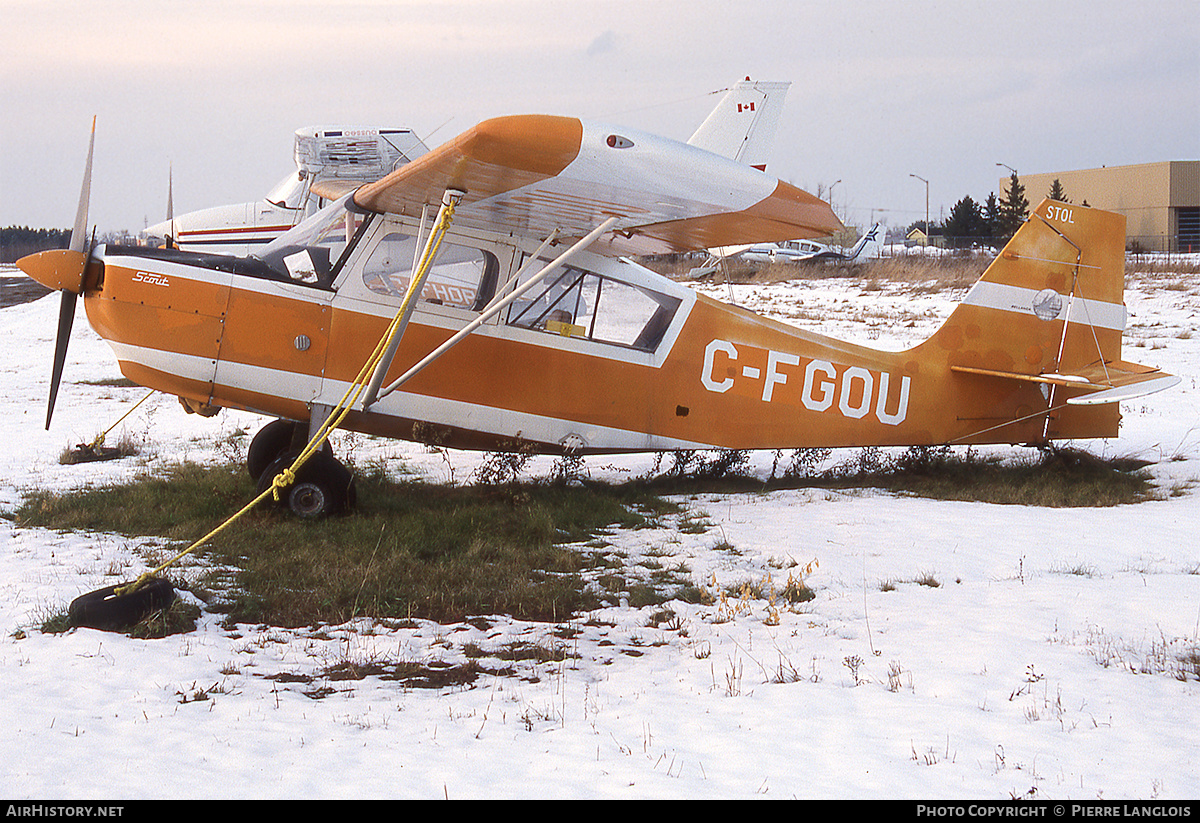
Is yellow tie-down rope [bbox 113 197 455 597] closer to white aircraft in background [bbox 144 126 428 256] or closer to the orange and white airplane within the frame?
the orange and white airplane

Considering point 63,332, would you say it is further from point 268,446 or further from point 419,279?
point 419,279

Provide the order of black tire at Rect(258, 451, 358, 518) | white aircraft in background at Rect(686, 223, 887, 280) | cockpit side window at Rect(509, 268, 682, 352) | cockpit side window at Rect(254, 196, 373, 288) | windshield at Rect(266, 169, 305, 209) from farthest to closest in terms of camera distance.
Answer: white aircraft in background at Rect(686, 223, 887, 280)
windshield at Rect(266, 169, 305, 209)
cockpit side window at Rect(509, 268, 682, 352)
cockpit side window at Rect(254, 196, 373, 288)
black tire at Rect(258, 451, 358, 518)

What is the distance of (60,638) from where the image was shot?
4430mm

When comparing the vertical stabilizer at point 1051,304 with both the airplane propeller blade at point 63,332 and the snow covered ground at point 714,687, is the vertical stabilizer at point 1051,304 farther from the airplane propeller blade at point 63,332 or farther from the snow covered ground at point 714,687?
the airplane propeller blade at point 63,332

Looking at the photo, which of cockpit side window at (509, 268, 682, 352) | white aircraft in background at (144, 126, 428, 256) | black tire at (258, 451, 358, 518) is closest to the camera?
black tire at (258, 451, 358, 518)

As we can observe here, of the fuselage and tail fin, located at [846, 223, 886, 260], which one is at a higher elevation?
tail fin, located at [846, 223, 886, 260]

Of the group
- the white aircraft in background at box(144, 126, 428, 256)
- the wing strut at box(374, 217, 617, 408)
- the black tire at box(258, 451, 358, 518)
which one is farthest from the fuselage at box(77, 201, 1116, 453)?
the white aircraft in background at box(144, 126, 428, 256)

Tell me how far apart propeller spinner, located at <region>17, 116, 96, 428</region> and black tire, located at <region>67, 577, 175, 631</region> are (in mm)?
2536

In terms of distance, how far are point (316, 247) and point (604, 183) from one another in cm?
272

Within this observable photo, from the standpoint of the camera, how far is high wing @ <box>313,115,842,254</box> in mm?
5316

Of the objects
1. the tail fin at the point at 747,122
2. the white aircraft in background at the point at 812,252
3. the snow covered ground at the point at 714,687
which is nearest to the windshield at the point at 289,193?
the tail fin at the point at 747,122

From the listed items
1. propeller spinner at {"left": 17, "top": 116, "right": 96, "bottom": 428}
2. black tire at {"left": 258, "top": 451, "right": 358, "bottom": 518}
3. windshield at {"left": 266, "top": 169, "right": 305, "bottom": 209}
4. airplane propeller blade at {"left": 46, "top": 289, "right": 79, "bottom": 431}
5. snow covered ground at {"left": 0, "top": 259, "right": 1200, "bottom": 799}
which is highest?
windshield at {"left": 266, "top": 169, "right": 305, "bottom": 209}

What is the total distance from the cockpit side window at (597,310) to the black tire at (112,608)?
360 centimetres

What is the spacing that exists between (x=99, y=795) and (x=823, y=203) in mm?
4789
